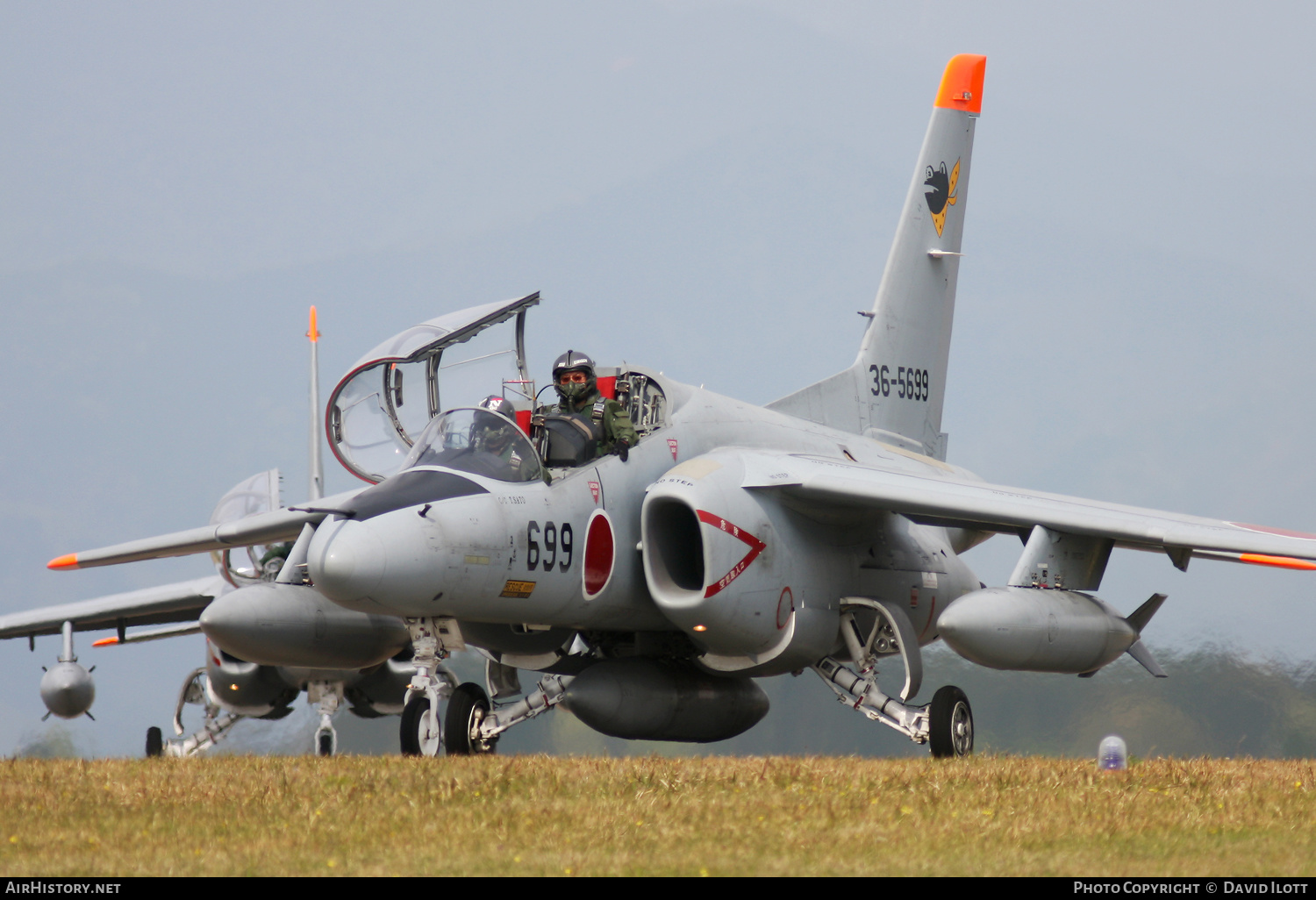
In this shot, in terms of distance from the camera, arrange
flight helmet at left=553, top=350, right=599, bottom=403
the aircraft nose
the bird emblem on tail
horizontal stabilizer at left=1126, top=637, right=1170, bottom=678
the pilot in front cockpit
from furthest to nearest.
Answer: the bird emblem on tail
horizontal stabilizer at left=1126, top=637, right=1170, bottom=678
flight helmet at left=553, top=350, right=599, bottom=403
the pilot in front cockpit
the aircraft nose

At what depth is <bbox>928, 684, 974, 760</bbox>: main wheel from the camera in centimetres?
1016

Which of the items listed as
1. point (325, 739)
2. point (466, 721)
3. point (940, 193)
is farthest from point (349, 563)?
point (940, 193)

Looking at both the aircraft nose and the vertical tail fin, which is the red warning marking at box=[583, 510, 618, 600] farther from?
the vertical tail fin

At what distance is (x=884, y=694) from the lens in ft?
35.1

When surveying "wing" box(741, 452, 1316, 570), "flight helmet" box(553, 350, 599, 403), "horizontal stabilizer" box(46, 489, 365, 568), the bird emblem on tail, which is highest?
the bird emblem on tail

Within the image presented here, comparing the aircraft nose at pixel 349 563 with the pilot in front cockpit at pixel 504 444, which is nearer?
the aircraft nose at pixel 349 563

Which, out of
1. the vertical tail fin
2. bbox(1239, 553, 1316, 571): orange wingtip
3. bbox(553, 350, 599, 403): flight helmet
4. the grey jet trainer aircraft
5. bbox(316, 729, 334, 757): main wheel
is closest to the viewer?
the grey jet trainer aircraft

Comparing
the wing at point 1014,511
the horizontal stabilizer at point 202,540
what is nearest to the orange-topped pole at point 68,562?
the horizontal stabilizer at point 202,540

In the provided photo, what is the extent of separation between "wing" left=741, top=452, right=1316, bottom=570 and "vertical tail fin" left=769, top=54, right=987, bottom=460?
3.40m

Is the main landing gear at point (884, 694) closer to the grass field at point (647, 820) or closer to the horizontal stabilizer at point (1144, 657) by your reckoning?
the horizontal stabilizer at point (1144, 657)

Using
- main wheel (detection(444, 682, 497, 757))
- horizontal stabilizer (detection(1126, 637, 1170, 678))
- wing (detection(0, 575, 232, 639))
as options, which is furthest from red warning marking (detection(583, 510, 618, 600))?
wing (detection(0, 575, 232, 639))

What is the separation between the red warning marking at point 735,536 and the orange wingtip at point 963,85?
7388 millimetres

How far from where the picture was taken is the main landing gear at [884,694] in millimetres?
10211
